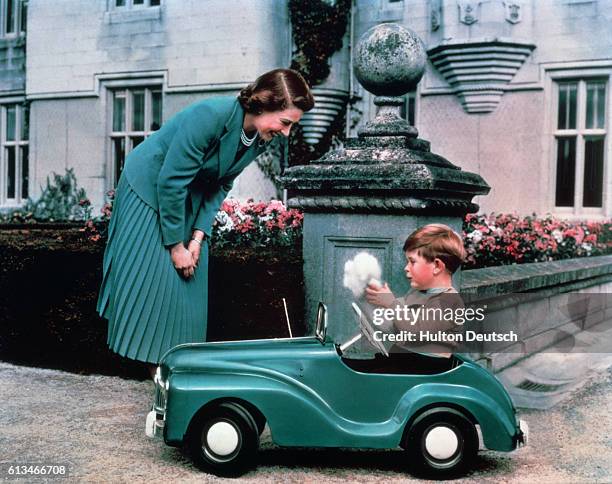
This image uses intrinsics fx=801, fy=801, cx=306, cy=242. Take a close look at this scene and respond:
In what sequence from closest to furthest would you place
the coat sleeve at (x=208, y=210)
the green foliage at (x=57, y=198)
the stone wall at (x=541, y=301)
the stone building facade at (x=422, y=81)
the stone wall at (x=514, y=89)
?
the coat sleeve at (x=208, y=210) < the stone wall at (x=541, y=301) < the stone wall at (x=514, y=89) < the stone building facade at (x=422, y=81) < the green foliage at (x=57, y=198)

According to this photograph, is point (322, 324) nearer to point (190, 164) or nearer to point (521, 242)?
point (190, 164)

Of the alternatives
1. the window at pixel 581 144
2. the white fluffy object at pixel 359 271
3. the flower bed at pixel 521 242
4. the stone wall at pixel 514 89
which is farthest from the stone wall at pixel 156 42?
the white fluffy object at pixel 359 271

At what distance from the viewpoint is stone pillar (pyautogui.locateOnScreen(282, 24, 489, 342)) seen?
3738mm

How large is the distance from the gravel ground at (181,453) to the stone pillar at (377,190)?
36.1 inches

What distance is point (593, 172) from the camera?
1144 centimetres

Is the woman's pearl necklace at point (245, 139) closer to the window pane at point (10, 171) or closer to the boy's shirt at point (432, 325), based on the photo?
the boy's shirt at point (432, 325)

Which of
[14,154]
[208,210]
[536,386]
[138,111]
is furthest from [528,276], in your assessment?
[14,154]

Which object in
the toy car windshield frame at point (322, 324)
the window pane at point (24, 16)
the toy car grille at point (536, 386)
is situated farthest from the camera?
the window pane at point (24, 16)

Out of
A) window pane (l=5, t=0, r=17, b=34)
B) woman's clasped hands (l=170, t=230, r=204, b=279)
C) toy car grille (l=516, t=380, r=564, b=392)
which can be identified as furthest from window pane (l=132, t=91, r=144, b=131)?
woman's clasped hands (l=170, t=230, r=204, b=279)

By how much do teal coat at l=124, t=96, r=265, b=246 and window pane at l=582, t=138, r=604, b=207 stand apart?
354 inches

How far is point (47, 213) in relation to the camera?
43.8 feet

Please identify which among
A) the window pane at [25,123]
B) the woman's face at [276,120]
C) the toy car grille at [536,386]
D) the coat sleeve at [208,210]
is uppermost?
the window pane at [25,123]

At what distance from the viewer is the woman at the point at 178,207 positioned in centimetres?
320

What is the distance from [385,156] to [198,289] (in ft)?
3.74
